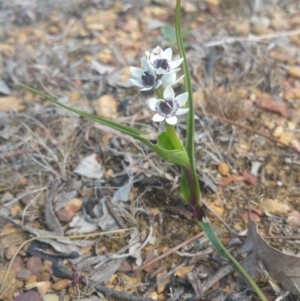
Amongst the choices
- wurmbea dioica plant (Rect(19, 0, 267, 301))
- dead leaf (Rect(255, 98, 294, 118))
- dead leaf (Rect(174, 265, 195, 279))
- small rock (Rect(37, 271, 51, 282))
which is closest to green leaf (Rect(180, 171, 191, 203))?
wurmbea dioica plant (Rect(19, 0, 267, 301))

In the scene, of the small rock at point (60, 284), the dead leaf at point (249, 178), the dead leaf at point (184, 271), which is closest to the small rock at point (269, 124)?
the dead leaf at point (249, 178)

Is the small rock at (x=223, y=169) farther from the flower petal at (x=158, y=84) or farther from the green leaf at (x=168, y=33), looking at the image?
the green leaf at (x=168, y=33)

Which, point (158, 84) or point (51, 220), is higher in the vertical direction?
point (158, 84)

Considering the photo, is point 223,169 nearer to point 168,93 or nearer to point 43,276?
point 168,93

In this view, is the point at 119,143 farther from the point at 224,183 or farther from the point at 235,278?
the point at 235,278

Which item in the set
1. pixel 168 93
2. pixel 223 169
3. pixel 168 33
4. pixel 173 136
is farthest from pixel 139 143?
pixel 168 33

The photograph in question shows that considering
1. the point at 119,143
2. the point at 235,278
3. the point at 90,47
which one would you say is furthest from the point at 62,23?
the point at 235,278
